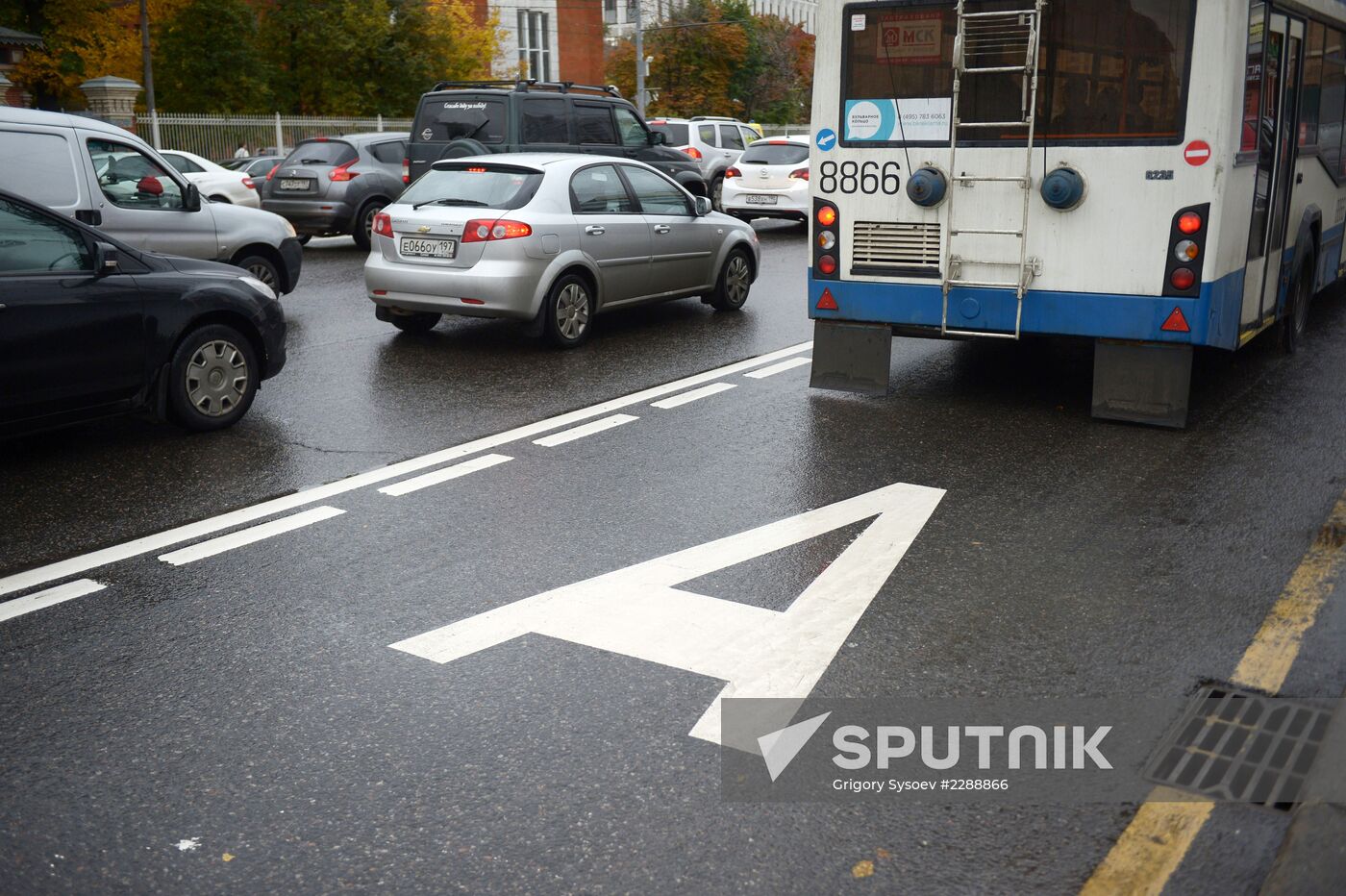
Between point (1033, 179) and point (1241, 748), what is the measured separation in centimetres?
472

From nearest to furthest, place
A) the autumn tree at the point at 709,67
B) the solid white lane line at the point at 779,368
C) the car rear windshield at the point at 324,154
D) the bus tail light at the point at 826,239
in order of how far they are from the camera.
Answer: the bus tail light at the point at 826,239 → the solid white lane line at the point at 779,368 → the car rear windshield at the point at 324,154 → the autumn tree at the point at 709,67

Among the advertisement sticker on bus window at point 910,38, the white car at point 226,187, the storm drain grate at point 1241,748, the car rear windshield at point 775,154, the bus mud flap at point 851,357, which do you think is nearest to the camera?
the storm drain grate at point 1241,748

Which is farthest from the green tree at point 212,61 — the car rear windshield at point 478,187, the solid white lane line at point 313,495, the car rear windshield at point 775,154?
the solid white lane line at point 313,495

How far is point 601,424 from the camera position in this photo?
8242 mm

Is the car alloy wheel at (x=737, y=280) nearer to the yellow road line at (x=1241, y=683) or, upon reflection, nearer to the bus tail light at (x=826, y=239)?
the bus tail light at (x=826, y=239)

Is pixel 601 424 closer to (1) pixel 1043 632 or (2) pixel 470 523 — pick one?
(2) pixel 470 523

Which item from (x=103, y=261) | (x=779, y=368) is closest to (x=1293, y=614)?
(x=779, y=368)

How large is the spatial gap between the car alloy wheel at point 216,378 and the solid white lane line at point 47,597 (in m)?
2.56

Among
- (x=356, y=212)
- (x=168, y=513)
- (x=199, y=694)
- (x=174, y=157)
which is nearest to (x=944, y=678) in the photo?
(x=199, y=694)

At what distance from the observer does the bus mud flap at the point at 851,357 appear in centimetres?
880

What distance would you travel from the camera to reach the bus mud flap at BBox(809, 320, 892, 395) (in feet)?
28.9

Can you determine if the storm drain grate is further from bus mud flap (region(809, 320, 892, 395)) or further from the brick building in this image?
the brick building

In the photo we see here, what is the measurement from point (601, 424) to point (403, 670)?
3865mm

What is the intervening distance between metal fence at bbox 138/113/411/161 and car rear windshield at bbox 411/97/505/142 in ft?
58.0
